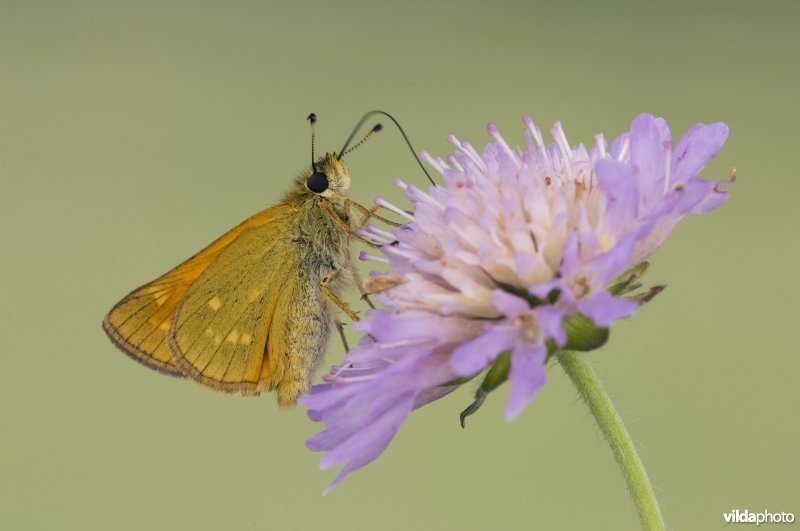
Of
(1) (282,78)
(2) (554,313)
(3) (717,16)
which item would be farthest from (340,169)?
(3) (717,16)

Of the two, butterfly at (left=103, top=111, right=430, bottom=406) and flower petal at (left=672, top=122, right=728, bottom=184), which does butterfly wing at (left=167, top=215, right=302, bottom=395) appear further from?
flower petal at (left=672, top=122, right=728, bottom=184)

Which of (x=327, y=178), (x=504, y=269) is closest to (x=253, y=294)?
(x=327, y=178)

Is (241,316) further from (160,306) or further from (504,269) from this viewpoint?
(504,269)

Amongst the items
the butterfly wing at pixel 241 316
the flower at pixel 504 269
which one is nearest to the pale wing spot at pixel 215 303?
the butterfly wing at pixel 241 316

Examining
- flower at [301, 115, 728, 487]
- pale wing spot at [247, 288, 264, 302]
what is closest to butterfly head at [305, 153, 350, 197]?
pale wing spot at [247, 288, 264, 302]

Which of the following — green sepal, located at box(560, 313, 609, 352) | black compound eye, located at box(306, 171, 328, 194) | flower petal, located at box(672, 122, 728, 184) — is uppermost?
black compound eye, located at box(306, 171, 328, 194)

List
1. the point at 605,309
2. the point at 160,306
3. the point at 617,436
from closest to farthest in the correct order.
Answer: the point at 605,309, the point at 617,436, the point at 160,306
